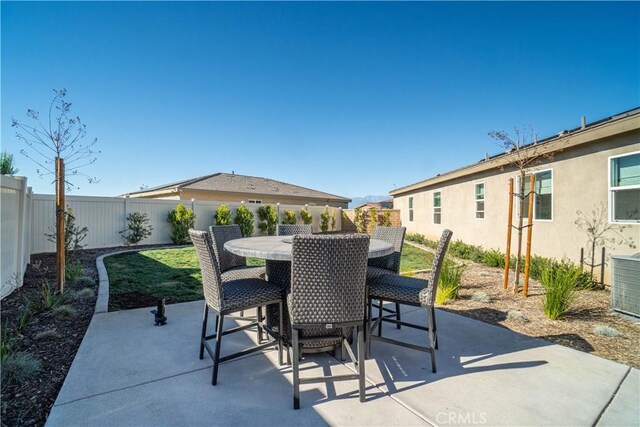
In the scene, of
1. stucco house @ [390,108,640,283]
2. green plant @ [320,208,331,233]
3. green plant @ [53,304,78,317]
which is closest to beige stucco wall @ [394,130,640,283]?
stucco house @ [390,108,640,283]

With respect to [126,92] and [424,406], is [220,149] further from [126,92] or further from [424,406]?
[424,406]

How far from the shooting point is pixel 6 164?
6.03 m

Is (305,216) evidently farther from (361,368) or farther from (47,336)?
(361,368)

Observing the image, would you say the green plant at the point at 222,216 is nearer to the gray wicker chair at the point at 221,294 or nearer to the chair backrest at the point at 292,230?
the chair backrest at the point at 292,230

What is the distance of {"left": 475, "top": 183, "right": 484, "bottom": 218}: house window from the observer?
9378mm

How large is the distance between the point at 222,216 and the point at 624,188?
12534mm

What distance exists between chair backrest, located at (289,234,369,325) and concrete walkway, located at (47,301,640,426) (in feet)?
2.05

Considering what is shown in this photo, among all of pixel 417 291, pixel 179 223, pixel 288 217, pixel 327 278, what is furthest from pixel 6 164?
pixel 288 217

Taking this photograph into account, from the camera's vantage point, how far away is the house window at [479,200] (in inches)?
369

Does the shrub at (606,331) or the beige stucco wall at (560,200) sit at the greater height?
the beige stucco wall at (560,200)

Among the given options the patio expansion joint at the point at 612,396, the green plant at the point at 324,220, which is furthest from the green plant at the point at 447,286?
the green plant at the point at 324,220

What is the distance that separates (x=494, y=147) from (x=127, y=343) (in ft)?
23.7

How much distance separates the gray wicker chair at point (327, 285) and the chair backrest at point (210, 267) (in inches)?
27.6

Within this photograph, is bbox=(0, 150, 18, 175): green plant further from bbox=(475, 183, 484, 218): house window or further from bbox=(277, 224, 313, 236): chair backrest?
bbox=(475, 183, 484, 218): house window
